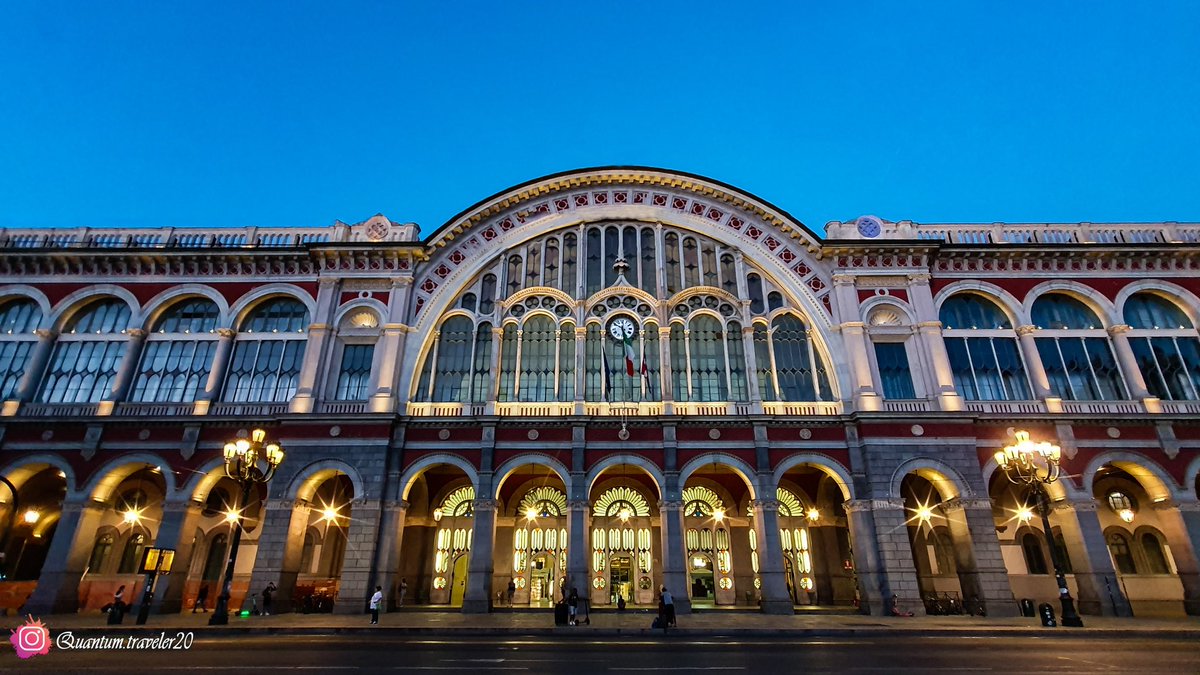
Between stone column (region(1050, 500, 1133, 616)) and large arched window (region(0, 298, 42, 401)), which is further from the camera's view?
large arched window (region(0, 298, 42, 401))

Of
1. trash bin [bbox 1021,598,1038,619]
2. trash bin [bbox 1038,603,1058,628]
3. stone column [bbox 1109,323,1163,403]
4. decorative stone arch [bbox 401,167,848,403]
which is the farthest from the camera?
decorative stone arch [bbox 401,167,848,403]

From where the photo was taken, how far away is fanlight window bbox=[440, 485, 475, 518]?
32.4 meters

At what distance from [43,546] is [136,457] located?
8589mm

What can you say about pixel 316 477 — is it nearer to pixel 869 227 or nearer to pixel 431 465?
pixel 431 465

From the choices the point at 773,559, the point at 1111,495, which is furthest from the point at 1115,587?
the point at 773,559

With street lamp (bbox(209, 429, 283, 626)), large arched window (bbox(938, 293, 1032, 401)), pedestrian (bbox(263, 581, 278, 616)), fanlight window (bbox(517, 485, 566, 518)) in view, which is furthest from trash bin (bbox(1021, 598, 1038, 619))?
pedestrian (bbox(263, 581, 278, 616))

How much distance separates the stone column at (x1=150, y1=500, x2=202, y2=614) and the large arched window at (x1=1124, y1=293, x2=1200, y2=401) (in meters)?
47.9

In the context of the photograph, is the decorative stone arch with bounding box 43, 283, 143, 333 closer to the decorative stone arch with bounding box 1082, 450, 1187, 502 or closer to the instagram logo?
the instagram logo

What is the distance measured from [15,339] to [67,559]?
13.6 meters

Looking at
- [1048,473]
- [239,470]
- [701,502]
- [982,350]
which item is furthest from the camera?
[701,502]

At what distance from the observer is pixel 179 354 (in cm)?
3148

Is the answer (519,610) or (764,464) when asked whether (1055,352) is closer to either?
(764,464)

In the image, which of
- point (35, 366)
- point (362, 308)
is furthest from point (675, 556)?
point (35, 366)

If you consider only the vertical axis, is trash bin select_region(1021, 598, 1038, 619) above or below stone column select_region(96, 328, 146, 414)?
below
